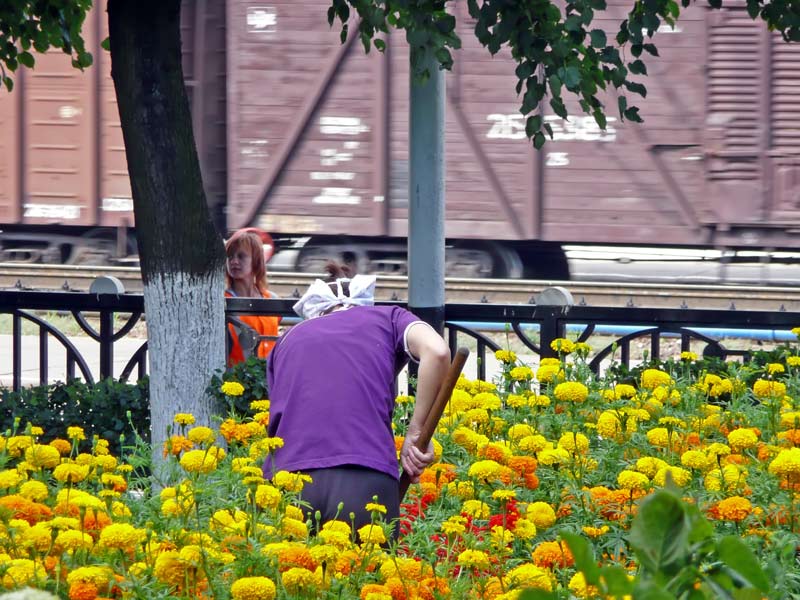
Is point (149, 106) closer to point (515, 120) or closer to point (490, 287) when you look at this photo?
point (490, 287)

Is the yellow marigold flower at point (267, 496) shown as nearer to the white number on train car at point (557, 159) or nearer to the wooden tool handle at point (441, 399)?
the wooden tool handle at point (441, 399)

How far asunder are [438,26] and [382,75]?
1027 cm

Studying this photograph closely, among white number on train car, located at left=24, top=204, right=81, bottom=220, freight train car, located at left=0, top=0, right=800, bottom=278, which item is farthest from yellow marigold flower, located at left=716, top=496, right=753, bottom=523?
white number on train car, located at left=24, top=204, right=81, bottom=220

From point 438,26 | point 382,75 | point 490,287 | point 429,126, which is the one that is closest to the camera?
point 438,26

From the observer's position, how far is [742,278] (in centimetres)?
1505

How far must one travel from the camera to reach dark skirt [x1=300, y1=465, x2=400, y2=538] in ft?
11.0

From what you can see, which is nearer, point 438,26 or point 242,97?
point 438,26

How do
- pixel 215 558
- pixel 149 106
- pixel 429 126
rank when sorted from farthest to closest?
1. pixel 429 126
2. pixel 149 106
3. pixel 215 558

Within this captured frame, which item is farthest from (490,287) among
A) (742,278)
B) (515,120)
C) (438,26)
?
(438,26)

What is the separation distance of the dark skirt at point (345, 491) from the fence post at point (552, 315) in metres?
2.99

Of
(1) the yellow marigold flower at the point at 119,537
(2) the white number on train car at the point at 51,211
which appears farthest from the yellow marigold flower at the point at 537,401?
(2) the white number on train car at the point at 51,211

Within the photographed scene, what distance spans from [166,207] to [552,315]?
2.12 meters

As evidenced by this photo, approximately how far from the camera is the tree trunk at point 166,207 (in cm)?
534

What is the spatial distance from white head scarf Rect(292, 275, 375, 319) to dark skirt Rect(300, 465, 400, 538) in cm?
55
